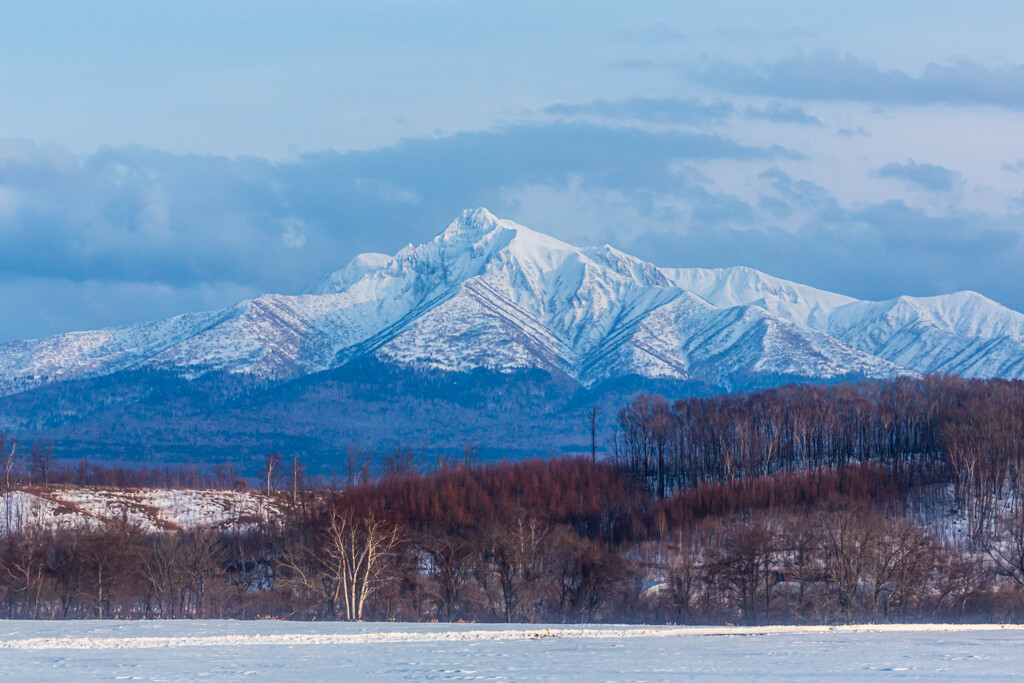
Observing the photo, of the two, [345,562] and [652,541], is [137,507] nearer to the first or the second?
[652,541]

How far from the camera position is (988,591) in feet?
304

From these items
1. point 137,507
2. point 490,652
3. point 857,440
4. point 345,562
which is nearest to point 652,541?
point 345,562

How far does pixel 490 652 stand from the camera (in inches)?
1775

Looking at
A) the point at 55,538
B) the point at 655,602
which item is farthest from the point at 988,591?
the point at 55,538

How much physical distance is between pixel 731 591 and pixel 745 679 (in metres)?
58.8

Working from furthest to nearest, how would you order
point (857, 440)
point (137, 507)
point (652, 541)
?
point (857, 440)
point (137, 507)
point (652, 541)

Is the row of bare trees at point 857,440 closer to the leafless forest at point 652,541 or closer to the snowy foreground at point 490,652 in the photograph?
the leafless forest at point 652,541

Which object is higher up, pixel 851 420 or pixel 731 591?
pixel 851 420

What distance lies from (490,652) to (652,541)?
3433 inches

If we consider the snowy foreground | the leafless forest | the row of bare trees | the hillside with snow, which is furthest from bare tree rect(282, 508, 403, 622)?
the row of bare trees

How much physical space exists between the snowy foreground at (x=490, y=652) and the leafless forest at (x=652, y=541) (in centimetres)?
1848

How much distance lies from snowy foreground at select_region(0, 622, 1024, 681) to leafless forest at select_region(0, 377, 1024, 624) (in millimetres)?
18480

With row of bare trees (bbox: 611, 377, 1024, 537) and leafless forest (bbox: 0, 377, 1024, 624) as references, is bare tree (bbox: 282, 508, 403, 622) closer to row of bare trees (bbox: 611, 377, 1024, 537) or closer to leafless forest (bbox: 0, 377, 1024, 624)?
leafless forest (bbox: 0, 377, 1024, 624)

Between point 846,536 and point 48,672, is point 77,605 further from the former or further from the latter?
point 846,536
